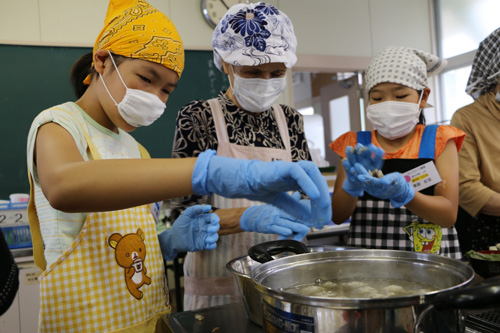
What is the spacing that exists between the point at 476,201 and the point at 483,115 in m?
0.46

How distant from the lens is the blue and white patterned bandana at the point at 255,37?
133cm

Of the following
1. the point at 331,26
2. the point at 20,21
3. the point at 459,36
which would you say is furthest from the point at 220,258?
the point at 459,36

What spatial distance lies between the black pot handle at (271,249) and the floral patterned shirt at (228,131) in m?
0.45

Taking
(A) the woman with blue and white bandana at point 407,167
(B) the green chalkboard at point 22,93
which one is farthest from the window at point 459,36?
(B) the green chalkboard at point 22,93

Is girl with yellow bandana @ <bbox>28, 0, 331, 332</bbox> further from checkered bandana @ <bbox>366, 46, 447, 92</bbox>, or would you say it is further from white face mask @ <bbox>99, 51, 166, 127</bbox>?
checkered bandana @ <bbox>366, 46, 447, 92</bbox>

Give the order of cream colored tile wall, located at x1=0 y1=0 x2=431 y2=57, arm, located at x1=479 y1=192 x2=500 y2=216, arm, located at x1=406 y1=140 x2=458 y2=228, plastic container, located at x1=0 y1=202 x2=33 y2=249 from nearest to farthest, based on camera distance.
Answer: arm, located at x1=406 y1=140 x2=458 y2=228, arm, located at x1=479 y1=192 x2=500 y2=216, plastic container, located at x1=0 y1=202 x2=33 y2=249, cream colored tile wall, located at x1=0 y1=0 x2=431 y2=57

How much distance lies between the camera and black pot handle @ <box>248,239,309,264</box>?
90 cm

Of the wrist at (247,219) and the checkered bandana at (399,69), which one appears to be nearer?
the wrist at (247,219)

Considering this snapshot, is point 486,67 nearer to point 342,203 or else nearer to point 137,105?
point 342,203

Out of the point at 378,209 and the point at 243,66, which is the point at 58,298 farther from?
the point at 378,209

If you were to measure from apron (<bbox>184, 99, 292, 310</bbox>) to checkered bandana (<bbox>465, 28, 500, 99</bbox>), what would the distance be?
1198 millimetres

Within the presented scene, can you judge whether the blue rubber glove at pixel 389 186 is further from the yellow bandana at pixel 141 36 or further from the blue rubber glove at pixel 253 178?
the yellow bandana at pixel 141 36

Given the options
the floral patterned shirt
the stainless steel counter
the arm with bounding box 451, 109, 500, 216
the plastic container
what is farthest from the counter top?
the plastic container

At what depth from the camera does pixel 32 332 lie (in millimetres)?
2807
